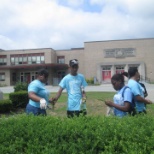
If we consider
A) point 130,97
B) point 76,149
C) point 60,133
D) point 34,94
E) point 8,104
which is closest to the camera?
point 76,149

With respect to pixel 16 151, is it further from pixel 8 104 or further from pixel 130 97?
pixel 8 104

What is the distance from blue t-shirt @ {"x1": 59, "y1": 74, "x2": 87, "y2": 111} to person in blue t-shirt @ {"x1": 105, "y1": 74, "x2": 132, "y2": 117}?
1.12 metres

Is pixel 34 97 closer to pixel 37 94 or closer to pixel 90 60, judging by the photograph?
pixel 37 94

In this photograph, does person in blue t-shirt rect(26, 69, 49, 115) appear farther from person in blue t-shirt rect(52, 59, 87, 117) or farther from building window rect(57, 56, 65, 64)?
building window rect(57, 56, 65, 64)

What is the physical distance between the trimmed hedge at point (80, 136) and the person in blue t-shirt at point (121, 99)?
60 centimetres

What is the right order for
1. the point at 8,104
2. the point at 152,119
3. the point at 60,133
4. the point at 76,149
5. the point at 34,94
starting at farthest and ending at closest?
the point at 8,104 < the point at 34,94 < the point at 152,119 < the point at 60,133 < the point at 76,149

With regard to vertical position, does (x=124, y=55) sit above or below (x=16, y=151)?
above

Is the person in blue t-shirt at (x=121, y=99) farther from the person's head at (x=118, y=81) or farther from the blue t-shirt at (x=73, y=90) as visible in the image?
the blue t-shirt at (x=73, y=90)

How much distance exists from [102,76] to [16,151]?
45805 millimetres

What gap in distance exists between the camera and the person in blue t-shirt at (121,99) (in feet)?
14.1

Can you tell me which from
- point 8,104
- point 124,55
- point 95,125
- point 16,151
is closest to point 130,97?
point 95,125

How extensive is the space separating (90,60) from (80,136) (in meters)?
46.2

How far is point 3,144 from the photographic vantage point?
3344 mm

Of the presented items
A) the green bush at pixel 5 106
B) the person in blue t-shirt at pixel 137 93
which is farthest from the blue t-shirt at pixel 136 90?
the green bush at pixel 5 106
